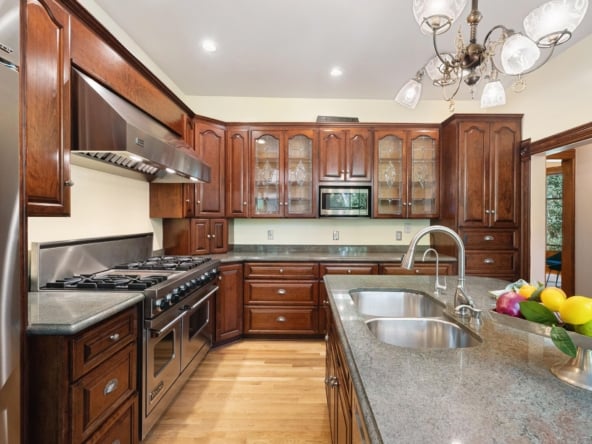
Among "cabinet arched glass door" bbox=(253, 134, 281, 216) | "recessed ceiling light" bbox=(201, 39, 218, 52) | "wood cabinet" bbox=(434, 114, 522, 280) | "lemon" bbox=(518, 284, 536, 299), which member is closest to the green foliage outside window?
"wood cabinet" bbox=(434, 114, 522, 280)

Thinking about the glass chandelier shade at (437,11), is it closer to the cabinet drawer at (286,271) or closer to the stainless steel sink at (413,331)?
the stainless steel sink at (413,331)

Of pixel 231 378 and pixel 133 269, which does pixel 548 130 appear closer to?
pixel 231 378

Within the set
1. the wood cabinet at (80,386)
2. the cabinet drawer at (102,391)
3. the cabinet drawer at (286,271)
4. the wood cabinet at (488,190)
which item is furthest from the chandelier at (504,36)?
the cabinet drawer at (102,391)

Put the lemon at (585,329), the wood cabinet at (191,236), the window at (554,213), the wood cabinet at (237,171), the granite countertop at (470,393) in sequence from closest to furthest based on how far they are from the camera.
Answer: the granite countertop at (470,393) → the lemon at (585,329) → the wood cabinet at (191,236) → the wood cabinet at (237,171) → the window at (554,213)

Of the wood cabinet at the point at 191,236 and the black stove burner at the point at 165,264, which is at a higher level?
the wood cabinet at the point at 191,236

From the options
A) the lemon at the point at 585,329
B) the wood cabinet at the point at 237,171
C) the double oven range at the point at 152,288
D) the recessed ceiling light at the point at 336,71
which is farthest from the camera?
the wood cabinet at the point at 237,171

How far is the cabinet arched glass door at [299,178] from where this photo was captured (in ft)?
11.5

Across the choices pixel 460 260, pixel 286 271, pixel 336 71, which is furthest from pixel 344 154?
pixel 460 260

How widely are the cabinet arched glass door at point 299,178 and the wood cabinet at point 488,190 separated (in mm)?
1587

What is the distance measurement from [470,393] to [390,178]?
9.96 ft

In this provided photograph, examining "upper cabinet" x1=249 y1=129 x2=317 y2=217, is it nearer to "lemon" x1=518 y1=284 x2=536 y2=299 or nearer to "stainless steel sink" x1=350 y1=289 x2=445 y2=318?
"stainless steel sink" x1=350 y1=289 x2=445 y2=318

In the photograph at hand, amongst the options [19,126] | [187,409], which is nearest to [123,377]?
[187,409]

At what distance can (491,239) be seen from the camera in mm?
3244

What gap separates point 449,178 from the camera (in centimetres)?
334
